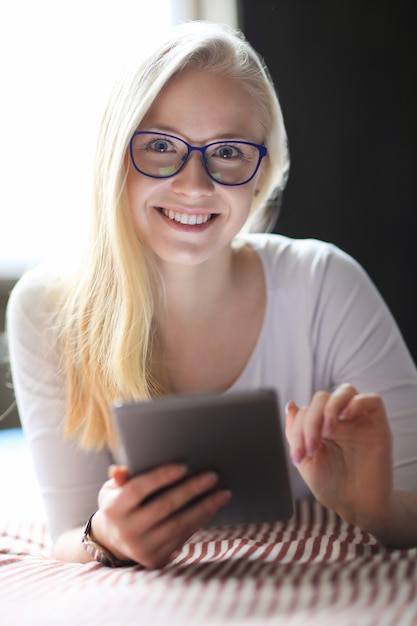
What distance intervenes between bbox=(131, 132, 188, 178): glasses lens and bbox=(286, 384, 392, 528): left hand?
18.8 inches

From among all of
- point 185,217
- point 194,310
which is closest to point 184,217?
point 185,217

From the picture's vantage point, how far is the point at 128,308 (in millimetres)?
1440

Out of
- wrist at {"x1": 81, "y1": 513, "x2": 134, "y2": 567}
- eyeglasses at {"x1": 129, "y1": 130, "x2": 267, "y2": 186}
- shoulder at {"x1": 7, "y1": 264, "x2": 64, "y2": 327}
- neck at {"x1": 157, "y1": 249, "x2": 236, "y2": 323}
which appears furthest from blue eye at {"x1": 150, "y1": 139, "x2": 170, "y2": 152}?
wrist at {"x1": 81, "y1": 513, "x2": 134, "y2": 567}

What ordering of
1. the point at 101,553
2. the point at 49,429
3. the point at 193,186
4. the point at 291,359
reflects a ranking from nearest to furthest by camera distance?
the point at 101,553, the point at 193,186, the point at 49,429, the point at 291,359

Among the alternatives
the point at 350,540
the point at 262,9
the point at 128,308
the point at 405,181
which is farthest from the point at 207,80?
the point at 405,181

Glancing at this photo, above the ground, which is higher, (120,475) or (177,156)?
(177,156)

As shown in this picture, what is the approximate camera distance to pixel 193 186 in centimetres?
136

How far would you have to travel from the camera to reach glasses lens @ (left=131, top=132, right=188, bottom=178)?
1.35m

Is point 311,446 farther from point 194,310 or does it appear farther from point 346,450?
point 194,310

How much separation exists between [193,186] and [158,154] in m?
0.08

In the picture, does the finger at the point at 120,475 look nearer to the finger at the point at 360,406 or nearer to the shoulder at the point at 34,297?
the finger at the point at 360,406

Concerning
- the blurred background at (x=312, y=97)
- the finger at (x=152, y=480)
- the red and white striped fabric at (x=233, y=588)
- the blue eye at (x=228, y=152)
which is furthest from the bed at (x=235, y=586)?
the blurred background at (x=312, y=97)

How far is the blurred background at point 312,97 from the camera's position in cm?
248

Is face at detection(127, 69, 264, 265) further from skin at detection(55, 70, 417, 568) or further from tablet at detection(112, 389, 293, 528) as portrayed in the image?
tablet at detection(112, 389, 293, 528)
